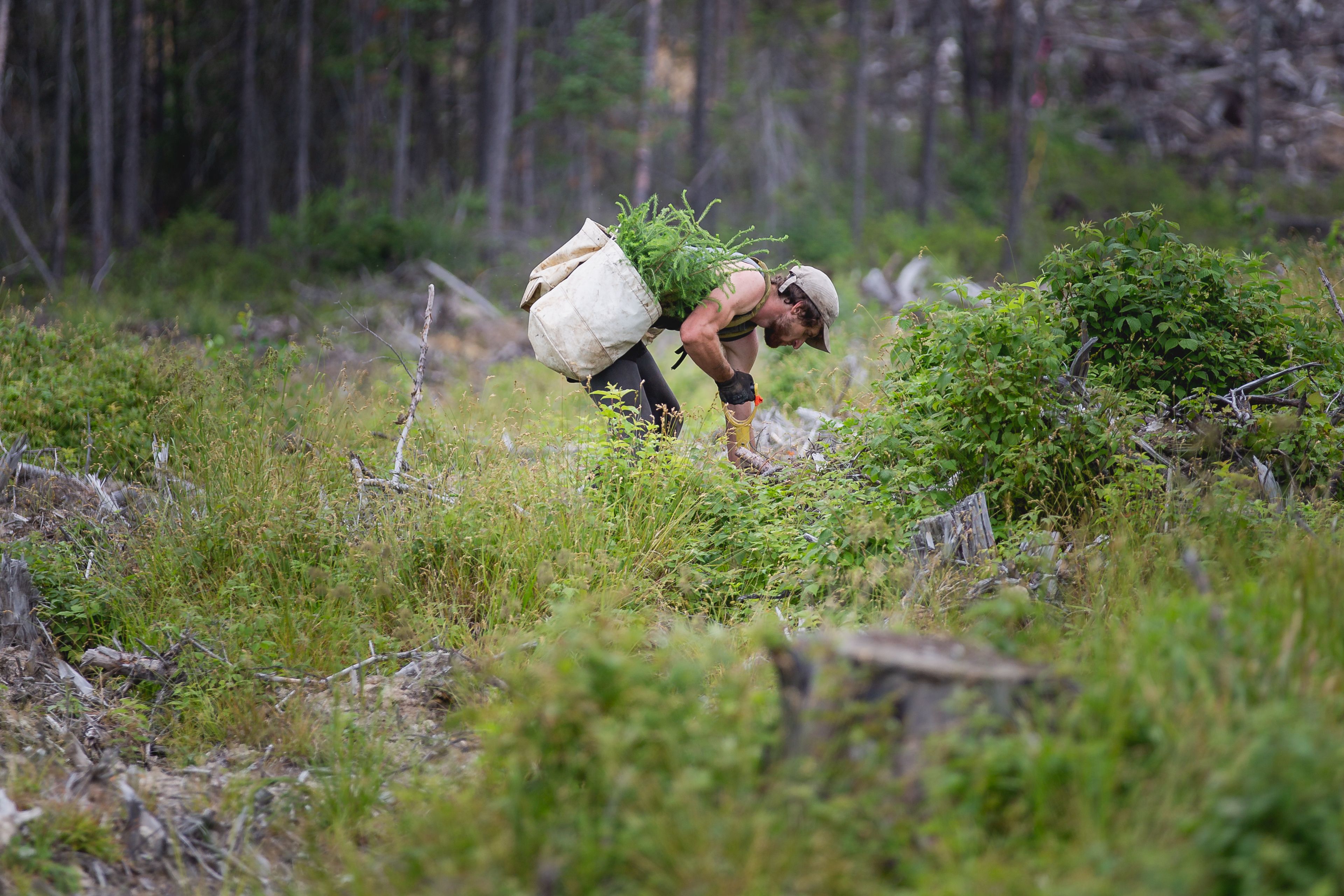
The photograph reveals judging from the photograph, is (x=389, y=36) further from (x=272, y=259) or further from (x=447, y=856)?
(x=447, y=856)

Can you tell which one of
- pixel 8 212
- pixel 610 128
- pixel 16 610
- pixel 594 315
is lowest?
pixel 16 610

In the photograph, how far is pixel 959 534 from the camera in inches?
163

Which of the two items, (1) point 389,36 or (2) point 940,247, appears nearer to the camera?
(2) point 940,247

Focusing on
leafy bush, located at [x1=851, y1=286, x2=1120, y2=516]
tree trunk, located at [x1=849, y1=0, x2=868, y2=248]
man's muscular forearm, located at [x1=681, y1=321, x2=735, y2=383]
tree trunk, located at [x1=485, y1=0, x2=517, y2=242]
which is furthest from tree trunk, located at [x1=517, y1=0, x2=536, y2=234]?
leafy bush, located at [x1=851, y1=286, x2=1120, y2=516]

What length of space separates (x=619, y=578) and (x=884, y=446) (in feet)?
4.71

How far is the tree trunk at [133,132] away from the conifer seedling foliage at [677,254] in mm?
14798

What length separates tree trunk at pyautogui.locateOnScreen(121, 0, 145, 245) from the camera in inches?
651

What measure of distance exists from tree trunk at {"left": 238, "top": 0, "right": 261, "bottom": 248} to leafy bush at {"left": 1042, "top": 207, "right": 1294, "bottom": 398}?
16799mm

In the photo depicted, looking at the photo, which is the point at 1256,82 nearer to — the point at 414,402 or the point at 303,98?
the point at 303,98

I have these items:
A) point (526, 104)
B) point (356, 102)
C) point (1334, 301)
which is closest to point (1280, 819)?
point (1334, 301)

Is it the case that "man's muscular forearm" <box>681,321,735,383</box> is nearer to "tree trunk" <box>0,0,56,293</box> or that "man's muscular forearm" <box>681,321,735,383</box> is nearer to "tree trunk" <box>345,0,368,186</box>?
"tree trunk" <box>0,0,56,293</box>

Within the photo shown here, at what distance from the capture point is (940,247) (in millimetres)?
18109

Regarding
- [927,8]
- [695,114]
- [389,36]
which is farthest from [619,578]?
[927,8]

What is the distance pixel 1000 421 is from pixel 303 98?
18135 mm
